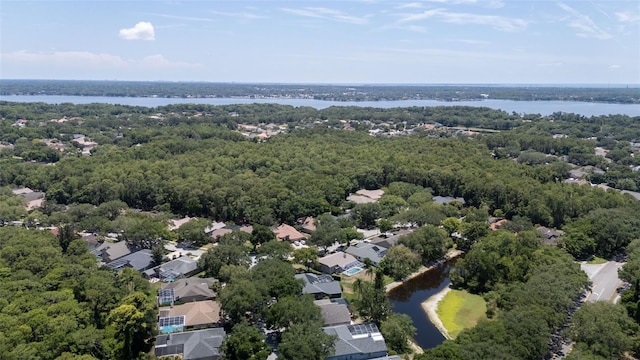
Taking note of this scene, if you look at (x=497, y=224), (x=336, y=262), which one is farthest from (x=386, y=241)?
(x=497, y=224)

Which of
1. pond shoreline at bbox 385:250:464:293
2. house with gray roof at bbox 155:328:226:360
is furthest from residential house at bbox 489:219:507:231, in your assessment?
house with gray roof at bbox 155:328:226:360

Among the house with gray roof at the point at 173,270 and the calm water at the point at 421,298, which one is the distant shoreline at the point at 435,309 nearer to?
the calm water at the point at 421,298

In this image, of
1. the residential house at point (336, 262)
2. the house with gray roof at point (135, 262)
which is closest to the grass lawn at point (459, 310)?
the residential house at point (336, 262)

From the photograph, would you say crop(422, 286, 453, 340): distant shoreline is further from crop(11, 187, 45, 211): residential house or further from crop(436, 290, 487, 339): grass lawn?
crop(11, 187, 45, 211): residential house

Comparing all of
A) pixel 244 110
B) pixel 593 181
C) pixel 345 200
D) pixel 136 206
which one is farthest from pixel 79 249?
pixel 244 110

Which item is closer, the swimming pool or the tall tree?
the tall tree
